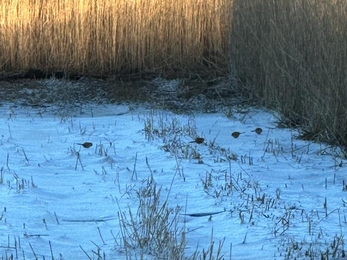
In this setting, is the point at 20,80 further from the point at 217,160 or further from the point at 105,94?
the point at 217,160

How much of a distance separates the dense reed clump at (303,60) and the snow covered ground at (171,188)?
26cm

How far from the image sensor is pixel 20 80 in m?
9.36

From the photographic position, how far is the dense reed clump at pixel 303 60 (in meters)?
5.54

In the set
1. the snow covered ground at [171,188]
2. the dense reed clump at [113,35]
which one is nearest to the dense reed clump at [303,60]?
the snow covered ground at [171,188]

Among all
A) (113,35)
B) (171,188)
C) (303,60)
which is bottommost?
(171,188)

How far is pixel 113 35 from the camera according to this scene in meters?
9.63

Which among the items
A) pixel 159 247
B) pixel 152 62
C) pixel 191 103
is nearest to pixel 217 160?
pixel 159 247

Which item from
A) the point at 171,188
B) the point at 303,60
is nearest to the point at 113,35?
the point at 303,60

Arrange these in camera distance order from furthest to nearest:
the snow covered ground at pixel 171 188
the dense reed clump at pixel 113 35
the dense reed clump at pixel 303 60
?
the dense reed clump at pixel 113 35 → the dense reed clump at pixel 303 60 → the snow covered ground at pixel 171 188

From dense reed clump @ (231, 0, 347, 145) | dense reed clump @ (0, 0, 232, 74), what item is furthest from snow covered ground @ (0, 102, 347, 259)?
dense reed clump @ (0, 0, 232, 74)

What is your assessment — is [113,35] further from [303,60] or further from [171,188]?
[171,188]

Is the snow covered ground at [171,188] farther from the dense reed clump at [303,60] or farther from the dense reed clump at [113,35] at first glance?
the dense reed clump at [113,35]

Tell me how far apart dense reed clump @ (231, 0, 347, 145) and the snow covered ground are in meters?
0.26

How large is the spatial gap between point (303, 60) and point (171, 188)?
7.87 ft
